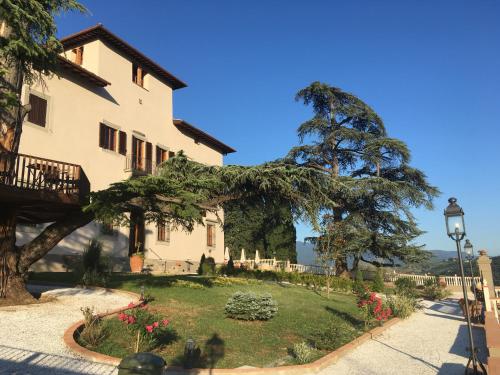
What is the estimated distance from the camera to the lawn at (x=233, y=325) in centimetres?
852

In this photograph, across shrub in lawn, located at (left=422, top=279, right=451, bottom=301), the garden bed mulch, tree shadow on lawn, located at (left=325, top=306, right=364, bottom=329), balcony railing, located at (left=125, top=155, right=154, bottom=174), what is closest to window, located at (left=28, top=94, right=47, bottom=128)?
balcony railing, located at (left=125, top=155, right=154, bottom=174)

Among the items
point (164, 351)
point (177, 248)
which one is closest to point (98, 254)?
point (164, 351)

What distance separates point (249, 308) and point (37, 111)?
13709 mm

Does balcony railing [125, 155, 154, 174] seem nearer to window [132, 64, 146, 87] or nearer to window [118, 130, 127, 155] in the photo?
window [118, 130, 127, 155]

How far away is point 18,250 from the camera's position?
11773 millimetres

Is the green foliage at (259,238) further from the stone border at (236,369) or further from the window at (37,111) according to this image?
the stone border at (236,369)

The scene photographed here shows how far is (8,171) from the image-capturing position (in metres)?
10.9

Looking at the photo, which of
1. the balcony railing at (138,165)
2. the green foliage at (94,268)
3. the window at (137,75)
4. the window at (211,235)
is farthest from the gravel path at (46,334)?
the window at (211,235)

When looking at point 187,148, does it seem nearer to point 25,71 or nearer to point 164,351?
point 25,71

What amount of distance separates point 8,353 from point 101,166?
16.5 metres

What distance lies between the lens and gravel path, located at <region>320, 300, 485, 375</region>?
823 cm

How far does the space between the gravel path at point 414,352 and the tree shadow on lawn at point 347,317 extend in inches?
36.8

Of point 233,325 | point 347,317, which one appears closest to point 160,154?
point 347,317

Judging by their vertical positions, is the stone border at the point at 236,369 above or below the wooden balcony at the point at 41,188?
below
